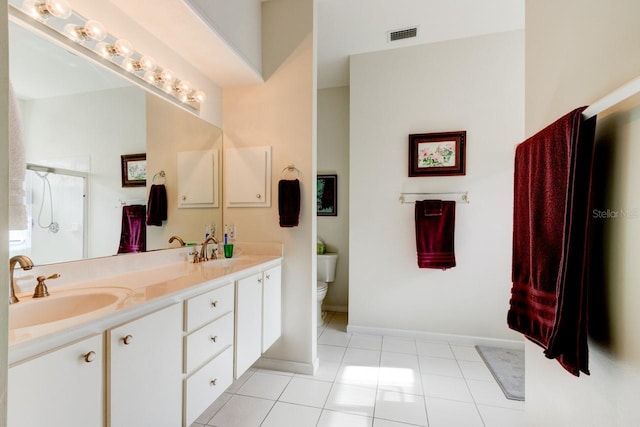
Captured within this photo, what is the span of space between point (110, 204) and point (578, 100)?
2.04 m

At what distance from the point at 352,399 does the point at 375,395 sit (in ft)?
0.53

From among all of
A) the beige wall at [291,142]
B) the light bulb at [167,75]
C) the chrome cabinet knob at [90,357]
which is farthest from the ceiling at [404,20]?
the chrome cabinet knob at [90,357]

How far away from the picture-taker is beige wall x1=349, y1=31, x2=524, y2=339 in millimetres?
2445

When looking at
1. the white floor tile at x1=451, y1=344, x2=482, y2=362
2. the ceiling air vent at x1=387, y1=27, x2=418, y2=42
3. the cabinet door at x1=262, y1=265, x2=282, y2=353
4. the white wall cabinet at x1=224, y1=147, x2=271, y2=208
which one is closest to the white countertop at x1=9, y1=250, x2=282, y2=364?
the cabinet door at x1=262, y1=265, x2=282, y2=353

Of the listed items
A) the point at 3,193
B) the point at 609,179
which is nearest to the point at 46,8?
the point at 3,193

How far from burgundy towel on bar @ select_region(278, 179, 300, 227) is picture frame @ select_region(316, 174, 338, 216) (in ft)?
4.73

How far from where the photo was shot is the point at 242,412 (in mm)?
1583

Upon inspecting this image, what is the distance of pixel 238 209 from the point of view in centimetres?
214

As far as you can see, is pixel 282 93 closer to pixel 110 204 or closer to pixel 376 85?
pixel 376 85

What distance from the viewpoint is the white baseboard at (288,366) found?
1.99 meters

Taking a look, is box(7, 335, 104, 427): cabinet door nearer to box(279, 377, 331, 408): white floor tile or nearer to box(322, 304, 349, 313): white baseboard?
box(279, 377, 331, 408): white floor tile

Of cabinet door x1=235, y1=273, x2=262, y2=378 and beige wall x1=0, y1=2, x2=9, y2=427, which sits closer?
beige wall x1=0, y1=2, x2=9, y2=427

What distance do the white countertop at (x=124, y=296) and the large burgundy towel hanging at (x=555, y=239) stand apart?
1.30 m

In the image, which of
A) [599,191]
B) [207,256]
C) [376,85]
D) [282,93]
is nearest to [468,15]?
[376,85]
